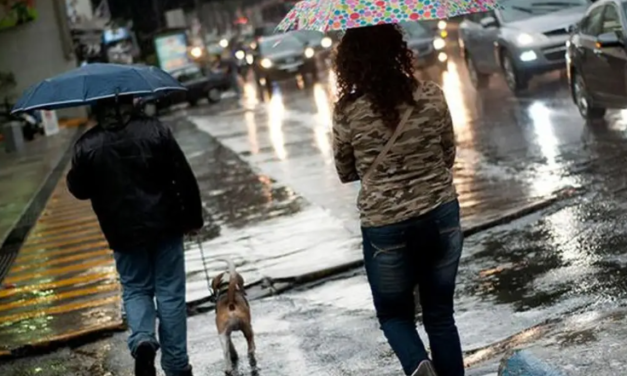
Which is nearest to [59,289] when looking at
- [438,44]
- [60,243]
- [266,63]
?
[60,243]

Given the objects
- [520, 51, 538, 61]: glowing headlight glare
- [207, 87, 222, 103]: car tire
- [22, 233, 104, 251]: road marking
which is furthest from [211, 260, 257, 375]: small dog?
[207, 87, 222, 103]: car tire

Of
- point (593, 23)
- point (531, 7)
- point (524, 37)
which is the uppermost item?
point (593, 23)

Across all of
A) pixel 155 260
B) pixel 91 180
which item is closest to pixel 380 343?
pixel 155 260

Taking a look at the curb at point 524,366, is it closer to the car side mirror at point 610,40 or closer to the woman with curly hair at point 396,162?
the woman with curly hair at point 396,162

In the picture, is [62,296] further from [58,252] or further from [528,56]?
[528,56]

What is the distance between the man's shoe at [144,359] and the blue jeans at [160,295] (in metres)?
0.06

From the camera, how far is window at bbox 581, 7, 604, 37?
47.1 feet

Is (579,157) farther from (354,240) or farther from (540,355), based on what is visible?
(540,355)

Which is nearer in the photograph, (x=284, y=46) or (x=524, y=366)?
(x=524, y=366)

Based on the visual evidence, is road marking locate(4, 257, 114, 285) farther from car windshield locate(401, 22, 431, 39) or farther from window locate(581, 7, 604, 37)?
car windshield locate(401, 22, 431, 39)

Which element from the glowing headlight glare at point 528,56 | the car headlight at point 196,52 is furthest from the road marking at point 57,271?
the car headlight at point 196,52

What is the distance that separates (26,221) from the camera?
14.8 m

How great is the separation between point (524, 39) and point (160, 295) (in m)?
14.0

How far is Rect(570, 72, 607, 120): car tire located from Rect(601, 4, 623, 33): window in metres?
0.91
